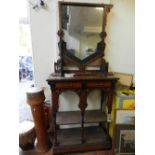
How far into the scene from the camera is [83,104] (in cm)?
206

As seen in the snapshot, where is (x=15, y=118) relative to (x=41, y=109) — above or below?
above

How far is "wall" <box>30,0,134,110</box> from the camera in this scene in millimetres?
2145

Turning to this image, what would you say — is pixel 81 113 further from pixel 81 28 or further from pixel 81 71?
pixel 81 28

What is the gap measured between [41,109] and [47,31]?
3.31 feet

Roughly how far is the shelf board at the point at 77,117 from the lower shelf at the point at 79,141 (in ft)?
0.95

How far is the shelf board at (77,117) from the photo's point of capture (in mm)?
2105

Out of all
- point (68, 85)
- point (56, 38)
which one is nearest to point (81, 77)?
point (68, 85)

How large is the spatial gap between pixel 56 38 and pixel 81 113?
1021 millimetres

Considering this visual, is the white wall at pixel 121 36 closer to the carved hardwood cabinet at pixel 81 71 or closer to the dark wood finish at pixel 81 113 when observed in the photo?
the carved hardwood cabinet at pixel 81 71

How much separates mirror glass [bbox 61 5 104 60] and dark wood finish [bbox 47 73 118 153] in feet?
1.14

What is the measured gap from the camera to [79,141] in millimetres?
Answer: 2199
